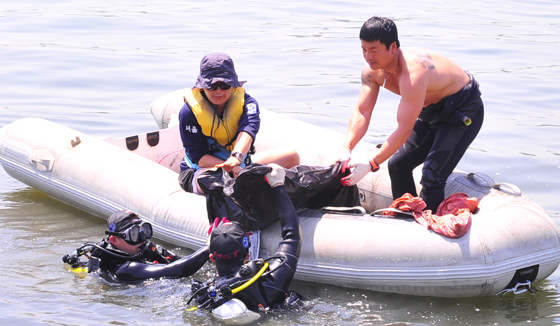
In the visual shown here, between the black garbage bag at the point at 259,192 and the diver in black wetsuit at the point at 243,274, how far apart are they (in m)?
0.40

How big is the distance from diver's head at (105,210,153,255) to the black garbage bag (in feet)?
1.44

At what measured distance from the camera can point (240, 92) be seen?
5.10 meters

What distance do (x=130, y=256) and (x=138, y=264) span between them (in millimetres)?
Answer: 83

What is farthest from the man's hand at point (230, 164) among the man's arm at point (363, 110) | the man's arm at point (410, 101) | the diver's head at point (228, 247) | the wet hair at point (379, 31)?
the wet hair at point (379, 31)

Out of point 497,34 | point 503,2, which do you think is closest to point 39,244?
point 497,34

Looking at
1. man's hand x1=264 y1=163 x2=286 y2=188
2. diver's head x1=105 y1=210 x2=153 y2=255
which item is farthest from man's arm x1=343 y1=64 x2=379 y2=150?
diver's head x1=105 y1=210 x2=153 y2=255

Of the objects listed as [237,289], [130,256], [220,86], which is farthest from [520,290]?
[130,256]

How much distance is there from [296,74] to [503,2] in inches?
320

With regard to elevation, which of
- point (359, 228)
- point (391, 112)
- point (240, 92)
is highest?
point (240, 92)

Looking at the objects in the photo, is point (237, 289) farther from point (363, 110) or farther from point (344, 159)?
point (363, 110)

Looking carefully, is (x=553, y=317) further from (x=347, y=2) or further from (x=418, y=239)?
(x=347, y=2)

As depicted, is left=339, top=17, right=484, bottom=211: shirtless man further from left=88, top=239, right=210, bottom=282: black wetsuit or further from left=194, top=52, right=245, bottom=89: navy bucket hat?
left=88, top=239, right=210, bottom=282: black wetsuit

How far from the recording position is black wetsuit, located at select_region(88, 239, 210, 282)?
4520 millimetres

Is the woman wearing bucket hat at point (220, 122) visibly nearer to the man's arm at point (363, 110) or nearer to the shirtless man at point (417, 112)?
the man's arm at point (363, 110)
